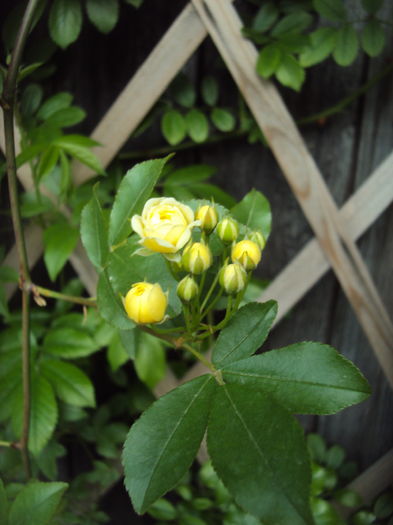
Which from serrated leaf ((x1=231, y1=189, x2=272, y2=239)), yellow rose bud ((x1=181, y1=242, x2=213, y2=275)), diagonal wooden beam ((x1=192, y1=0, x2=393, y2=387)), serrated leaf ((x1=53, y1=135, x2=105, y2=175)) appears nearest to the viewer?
yellow rose bud ((x1=181, y1=242, x2=213, y2=275))

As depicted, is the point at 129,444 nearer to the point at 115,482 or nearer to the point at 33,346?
the point at 33,346

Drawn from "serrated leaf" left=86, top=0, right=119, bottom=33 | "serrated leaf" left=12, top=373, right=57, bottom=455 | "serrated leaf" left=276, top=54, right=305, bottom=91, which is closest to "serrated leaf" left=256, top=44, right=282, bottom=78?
"serrated leaf" left=276, top=54, right=305, bottom=91

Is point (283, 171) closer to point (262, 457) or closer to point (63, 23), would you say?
point (63, 23)

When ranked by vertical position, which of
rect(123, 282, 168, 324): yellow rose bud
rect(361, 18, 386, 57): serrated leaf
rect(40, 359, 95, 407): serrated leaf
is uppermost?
rect(123, 282, 168, 324): yellow rose bud

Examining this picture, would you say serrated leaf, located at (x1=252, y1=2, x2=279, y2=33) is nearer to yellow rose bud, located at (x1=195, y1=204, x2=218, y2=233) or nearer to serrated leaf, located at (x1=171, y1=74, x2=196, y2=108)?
serrated leaf, located at (x1=171, y1=74, x2=196, y2=108)

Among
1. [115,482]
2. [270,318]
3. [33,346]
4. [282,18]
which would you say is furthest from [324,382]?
[115,482]

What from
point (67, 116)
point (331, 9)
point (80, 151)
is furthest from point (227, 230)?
point (331, 9)
